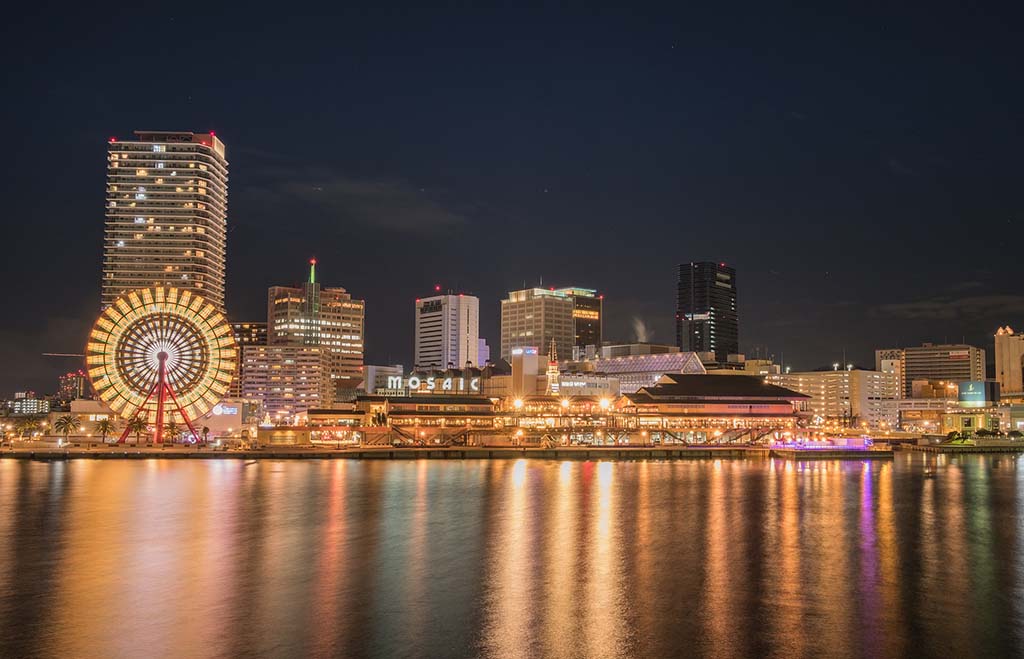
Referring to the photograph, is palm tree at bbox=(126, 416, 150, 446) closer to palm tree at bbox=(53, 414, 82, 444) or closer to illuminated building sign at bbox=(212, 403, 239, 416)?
palm tree at bbox=(53, 414, 82, 444)

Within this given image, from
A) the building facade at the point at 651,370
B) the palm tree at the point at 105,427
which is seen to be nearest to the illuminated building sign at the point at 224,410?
the palm tree at the point at 105,427

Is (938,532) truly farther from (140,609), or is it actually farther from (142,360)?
(142,360)

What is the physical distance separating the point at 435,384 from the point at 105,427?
73.6 metres

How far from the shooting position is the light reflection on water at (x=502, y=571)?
28109 millimetres

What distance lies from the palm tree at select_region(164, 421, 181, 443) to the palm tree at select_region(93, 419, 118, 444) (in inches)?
293

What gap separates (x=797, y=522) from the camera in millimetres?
53656

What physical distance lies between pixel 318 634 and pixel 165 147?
16028 centimetres

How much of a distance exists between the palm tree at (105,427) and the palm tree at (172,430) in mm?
7436

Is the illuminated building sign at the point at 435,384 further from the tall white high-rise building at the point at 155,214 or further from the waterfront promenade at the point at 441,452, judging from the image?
the waterfront promenade at the point at 441,452

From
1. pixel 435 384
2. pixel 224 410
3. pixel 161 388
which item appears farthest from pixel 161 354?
pixel 435 384

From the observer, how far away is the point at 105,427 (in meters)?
119

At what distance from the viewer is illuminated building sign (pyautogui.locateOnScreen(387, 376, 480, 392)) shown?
16969 cm

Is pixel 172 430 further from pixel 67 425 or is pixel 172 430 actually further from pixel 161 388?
pixel 67 425

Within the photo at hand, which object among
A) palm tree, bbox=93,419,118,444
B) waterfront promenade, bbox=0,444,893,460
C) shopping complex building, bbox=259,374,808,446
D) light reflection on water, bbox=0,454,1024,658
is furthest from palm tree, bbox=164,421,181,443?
light reflection on water, bbox=0,454,1024,658
